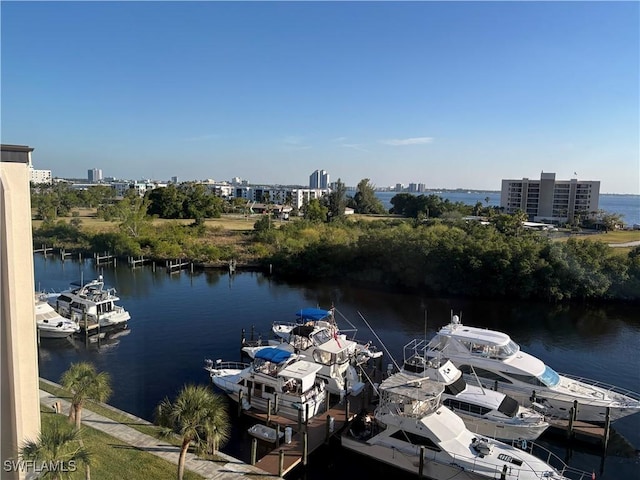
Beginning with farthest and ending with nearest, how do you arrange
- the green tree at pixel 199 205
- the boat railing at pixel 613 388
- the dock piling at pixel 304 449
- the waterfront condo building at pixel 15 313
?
the green tree at pixel 199 205 → the boat railing at pixel 613 388 → the dock piling at pixel 304 449 → the waterfront condo building at pixel 15 313

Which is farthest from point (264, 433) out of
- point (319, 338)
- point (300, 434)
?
point (319, 338)

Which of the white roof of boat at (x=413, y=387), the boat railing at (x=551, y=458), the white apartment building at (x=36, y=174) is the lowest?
the boat railing at (x=551, y=458)

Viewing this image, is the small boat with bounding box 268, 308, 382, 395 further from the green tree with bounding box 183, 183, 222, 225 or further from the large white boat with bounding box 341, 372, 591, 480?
the green tree with bounding box 183, 183, 222, 225

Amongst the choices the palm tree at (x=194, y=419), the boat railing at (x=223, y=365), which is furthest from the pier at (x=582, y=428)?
the boat railing at (x=223, y=365)

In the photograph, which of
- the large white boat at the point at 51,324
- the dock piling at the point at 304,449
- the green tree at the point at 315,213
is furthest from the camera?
the green tree at the point at 315,213

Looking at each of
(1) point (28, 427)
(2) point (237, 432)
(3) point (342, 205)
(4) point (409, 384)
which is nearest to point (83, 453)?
(1) point (28, 427)

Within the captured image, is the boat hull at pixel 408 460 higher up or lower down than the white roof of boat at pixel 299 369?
lower down

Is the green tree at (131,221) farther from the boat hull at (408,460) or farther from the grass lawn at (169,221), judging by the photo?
the boat hull at (408,460)

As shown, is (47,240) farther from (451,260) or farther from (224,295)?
(451,260)
